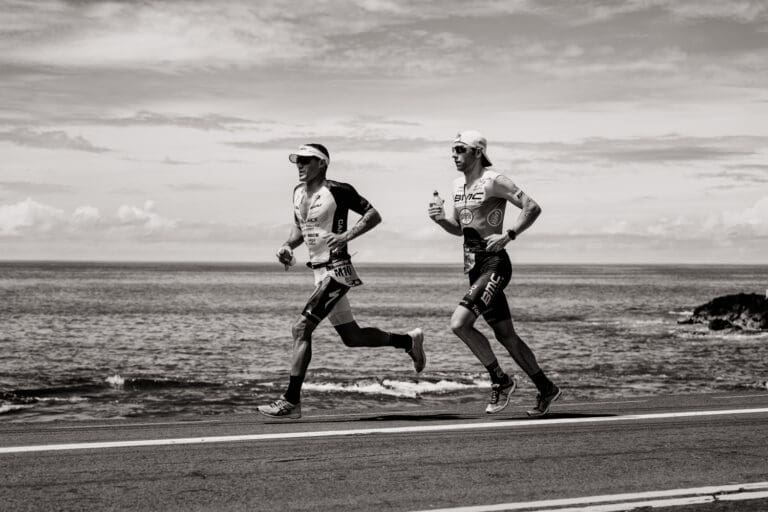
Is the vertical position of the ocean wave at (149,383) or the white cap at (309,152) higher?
the white cap at (309,152)

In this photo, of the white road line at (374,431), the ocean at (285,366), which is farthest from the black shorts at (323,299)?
the ocean at (285,366)

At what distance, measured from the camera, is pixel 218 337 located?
36.1m

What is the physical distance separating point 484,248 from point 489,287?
337 mm

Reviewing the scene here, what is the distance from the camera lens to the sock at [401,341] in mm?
8180

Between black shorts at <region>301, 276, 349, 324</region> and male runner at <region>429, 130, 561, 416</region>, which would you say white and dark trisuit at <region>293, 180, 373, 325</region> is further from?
male runner at <region>429, 130, 561, 416</region>

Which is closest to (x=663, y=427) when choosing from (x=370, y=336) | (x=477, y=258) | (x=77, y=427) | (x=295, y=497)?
(x=477, y=258)

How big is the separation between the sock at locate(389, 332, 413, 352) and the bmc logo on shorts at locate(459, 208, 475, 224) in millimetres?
1253

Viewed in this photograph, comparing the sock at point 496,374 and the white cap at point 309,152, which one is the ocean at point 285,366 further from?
the white cap at point 309,152

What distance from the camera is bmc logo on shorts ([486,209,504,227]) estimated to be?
762cm

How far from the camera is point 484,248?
7629mm

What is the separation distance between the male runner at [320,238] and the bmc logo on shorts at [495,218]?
36.6 inches

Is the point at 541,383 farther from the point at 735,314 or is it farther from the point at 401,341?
the point at 735,314

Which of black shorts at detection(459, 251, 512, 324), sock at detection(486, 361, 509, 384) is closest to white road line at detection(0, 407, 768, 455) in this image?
sock at detection(486, 361, 509, 384)

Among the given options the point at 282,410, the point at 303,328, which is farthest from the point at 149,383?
the point at 303,328
